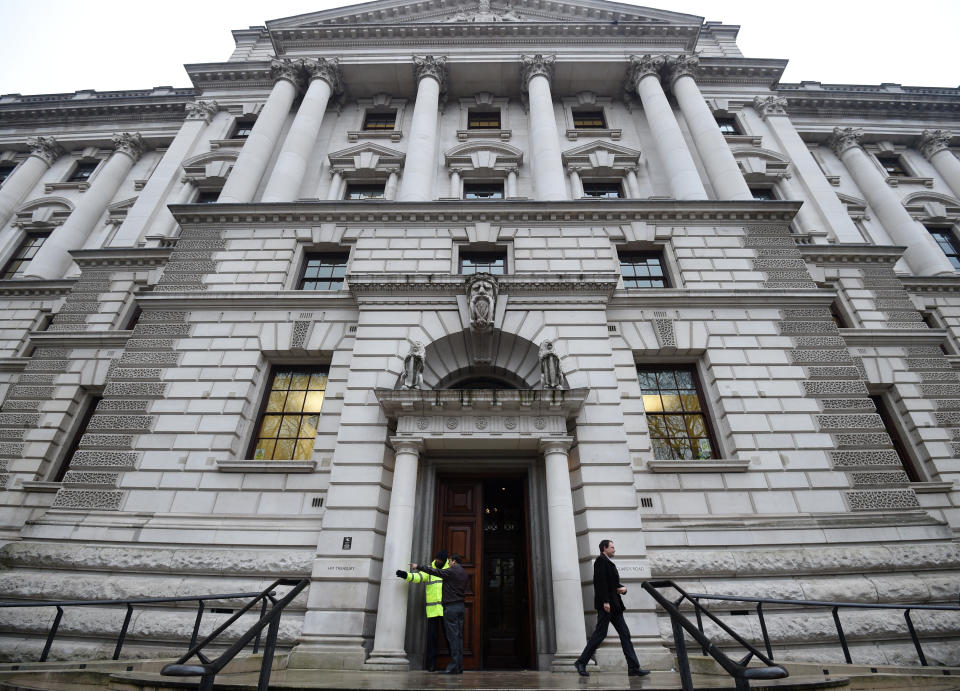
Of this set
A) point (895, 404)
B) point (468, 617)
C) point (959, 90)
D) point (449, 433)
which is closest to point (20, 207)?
point (449, 433)

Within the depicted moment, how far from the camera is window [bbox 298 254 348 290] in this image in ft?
48.1

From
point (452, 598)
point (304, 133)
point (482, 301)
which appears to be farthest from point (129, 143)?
point (452, 598)

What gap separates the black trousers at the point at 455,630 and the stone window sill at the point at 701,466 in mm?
5450

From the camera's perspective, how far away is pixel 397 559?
9.12 meters

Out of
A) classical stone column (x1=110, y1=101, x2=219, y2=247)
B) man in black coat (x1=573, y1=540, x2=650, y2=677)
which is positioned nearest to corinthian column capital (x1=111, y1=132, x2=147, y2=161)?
classical stone column (x1=110, y1=101, x2=219, y2=247)

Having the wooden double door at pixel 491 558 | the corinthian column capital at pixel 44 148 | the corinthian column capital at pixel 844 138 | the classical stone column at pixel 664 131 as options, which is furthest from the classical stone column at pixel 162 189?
the corinthian column capital at pixel 844 138

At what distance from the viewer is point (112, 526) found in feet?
33.9

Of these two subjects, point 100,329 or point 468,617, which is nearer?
point 468,617

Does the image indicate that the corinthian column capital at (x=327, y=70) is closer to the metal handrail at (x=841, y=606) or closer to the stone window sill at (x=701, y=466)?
the stone window sill at (x=701, y=466)

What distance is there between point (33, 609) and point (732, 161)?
2398cm

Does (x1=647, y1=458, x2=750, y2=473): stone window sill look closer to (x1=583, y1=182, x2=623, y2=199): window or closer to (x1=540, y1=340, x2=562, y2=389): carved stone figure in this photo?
(x1=540, y1=340, x2=562, y2=389): carved stone figure

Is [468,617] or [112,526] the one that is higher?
[112,526]

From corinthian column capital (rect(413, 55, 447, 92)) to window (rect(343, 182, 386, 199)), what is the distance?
6.63 metres

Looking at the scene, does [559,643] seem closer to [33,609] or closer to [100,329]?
[33,609]
